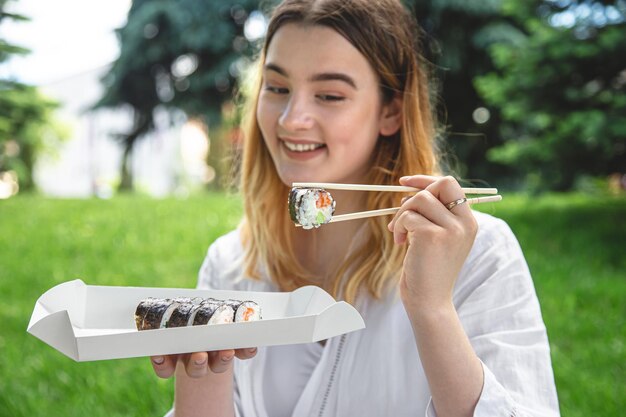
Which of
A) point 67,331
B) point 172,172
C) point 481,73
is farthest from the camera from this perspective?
point 172,172

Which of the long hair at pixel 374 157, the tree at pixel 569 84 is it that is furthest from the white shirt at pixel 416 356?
the tree at pixel 569 84

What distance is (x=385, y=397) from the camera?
192cm

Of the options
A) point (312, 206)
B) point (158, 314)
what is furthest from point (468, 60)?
point (158, 314)

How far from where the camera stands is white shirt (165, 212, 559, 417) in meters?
1.78

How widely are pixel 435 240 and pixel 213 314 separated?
20.4 inches

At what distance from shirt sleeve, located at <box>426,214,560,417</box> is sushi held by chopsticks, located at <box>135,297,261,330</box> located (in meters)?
0.50

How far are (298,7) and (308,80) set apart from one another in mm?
242

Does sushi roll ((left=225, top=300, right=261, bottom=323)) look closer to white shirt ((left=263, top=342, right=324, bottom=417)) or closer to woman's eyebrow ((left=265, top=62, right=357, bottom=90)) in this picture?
white shirt ((left=263, top=342, right=324, bottom=417))

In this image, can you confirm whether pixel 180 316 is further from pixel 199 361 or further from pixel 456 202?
pixel 456 202

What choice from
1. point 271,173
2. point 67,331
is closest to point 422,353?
point 67,331

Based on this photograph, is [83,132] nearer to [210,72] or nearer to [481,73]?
[210,72]

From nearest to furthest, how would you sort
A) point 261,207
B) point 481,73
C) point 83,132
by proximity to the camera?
point 261,207
point 481,73
point 83,132

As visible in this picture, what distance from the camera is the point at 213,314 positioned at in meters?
1.54

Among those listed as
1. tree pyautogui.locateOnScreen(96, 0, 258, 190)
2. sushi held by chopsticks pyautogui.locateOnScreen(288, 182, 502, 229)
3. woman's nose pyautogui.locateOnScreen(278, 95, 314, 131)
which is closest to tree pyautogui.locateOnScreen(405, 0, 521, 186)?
tree pyautogui.locateOnScreen(96, 0, 258, 190)
